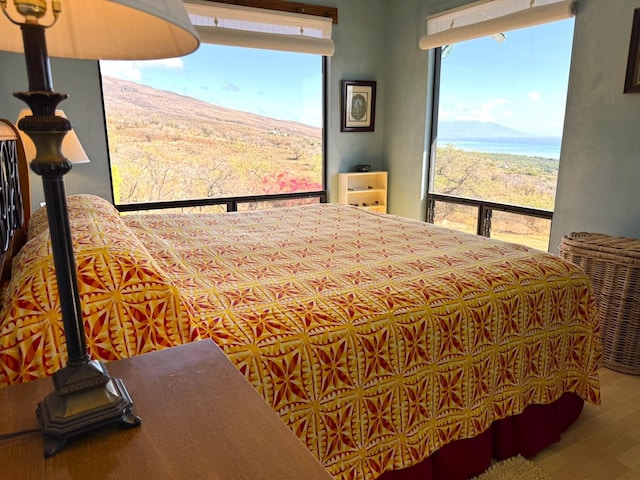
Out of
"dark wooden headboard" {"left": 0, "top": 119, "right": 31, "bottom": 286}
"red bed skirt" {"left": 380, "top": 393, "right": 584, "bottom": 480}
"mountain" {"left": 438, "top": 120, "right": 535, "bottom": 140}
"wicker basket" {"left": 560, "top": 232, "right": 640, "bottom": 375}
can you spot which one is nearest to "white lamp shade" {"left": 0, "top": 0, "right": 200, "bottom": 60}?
"dark wooden headboard" {"left": 0, "top": 119, "right": 31, "bottom": 286}

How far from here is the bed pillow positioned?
94 cm

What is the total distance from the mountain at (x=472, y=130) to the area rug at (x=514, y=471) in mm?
2710

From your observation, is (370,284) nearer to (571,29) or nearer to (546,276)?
→ (546,276)

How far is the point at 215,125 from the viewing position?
161 inches

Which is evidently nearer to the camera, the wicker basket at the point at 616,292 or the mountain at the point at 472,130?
the wicker basket at the point at 616,292

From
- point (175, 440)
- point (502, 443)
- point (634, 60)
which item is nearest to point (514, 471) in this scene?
point (502, 443)

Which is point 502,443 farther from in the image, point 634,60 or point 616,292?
point 634,60

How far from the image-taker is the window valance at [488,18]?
10.4 ft

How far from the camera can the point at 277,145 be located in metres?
4.46

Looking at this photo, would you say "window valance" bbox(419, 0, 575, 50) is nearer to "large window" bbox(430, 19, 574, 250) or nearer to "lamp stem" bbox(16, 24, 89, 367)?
"large window" bbox(430, 19, 574, 250)

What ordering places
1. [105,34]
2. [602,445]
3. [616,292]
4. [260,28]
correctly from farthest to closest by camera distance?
[260,28], [616,292], [602,445], [105,34]

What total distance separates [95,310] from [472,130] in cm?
387

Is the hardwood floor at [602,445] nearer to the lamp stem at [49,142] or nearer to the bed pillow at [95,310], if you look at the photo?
the bed pillow at [95,310]

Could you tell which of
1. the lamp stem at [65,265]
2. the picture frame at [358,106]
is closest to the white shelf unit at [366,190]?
the picture frame at [358,106]
